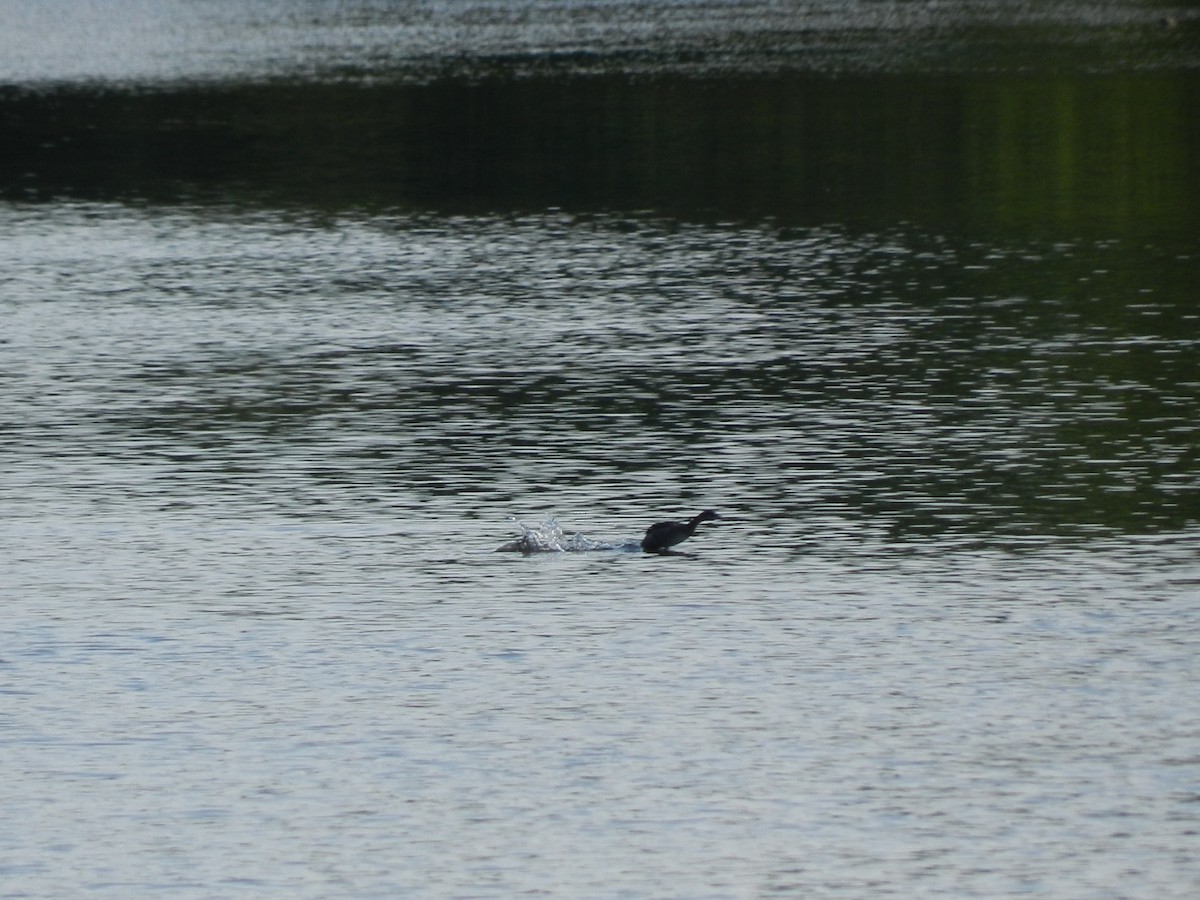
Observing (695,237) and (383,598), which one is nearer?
(383,598)

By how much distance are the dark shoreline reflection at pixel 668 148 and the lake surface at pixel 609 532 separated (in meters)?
0.26

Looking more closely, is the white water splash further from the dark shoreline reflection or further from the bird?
the dark shoreline reflection

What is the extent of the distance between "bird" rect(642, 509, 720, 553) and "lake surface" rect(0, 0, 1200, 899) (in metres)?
0.08

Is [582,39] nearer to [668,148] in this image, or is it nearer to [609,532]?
[668,148]

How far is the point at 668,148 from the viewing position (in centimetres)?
4075

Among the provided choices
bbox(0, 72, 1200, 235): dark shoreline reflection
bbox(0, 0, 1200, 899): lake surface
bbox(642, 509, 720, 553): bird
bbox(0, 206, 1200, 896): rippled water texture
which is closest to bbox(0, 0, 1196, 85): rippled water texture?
bbox(0, 72, 1200, 235): dark shoreline reflection

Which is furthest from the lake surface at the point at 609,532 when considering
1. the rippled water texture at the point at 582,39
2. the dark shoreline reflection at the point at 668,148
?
the rippled water texture at the point at 582,39

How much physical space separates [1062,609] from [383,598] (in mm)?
3491

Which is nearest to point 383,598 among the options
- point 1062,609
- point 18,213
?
point 1062,609

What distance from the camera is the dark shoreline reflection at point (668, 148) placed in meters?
32.8

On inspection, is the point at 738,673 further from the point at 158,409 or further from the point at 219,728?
the point at 158,409

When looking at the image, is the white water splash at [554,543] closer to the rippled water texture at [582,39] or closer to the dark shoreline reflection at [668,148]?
the dark shoreline reflection at [668,148]

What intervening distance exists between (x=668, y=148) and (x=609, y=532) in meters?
26.0

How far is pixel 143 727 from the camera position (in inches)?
464
